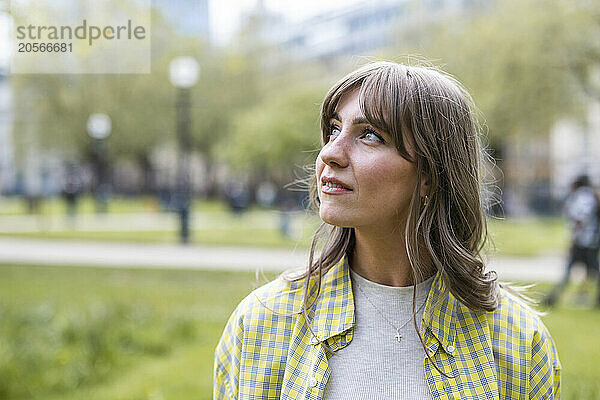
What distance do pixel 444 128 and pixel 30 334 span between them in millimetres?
5224

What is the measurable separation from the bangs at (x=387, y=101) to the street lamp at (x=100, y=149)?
2151cm

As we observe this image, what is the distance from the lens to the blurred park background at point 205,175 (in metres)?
5.57

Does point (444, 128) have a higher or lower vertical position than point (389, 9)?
lower

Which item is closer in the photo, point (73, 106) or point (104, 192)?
point (73, 106)

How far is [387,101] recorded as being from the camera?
167 centimetres

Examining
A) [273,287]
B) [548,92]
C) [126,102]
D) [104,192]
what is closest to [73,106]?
[126,102]

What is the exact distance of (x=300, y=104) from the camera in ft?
83.6

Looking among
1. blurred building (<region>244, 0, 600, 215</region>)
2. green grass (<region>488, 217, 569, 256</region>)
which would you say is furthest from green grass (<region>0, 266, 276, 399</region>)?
green grass (<region>488, 217, 569, 256</region>)

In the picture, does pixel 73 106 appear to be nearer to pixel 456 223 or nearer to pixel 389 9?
pixel 389 9

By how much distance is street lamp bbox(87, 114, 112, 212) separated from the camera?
75.2 ft

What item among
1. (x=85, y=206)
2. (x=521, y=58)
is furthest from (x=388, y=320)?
(x=85, y=206)

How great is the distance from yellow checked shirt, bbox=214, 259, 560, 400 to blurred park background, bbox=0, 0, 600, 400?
0.90 ft

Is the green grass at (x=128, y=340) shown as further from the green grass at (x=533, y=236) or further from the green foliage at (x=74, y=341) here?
the green grass at (x=533, y=236)

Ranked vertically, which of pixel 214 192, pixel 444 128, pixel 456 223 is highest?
pixel 444 128
